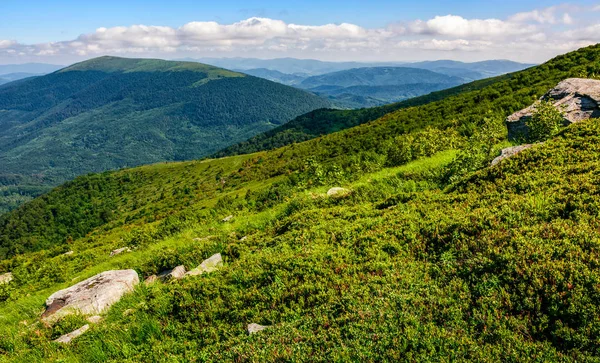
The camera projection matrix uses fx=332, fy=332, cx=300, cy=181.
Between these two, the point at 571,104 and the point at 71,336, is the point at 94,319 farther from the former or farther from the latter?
the point at 571,104

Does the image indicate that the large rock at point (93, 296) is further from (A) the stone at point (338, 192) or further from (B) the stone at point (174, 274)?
(A) the stone at point (338, 192)

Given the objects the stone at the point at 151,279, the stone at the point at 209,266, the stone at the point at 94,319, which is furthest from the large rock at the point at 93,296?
the stone at the point at 209,266

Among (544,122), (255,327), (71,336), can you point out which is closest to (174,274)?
(71,336)

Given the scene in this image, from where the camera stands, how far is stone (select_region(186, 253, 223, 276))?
1061cm

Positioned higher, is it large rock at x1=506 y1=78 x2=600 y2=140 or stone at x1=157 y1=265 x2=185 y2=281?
large rock at x1=506 y1=78 x2=600 y2=140

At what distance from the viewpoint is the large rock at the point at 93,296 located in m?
10.3

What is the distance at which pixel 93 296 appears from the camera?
10773mm

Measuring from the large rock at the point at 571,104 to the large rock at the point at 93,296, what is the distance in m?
19.7

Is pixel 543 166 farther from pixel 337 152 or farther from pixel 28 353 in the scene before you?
pixel 337 152

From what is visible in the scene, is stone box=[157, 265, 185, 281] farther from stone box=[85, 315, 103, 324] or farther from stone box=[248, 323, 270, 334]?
stone box=[248, 323, 270, 334]

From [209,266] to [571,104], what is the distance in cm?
1906

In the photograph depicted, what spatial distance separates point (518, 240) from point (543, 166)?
480cm

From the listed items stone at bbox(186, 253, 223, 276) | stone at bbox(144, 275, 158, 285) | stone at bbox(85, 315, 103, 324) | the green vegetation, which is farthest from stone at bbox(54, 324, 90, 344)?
the green vegetation

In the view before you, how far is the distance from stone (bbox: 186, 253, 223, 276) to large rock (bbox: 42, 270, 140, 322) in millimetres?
2266
